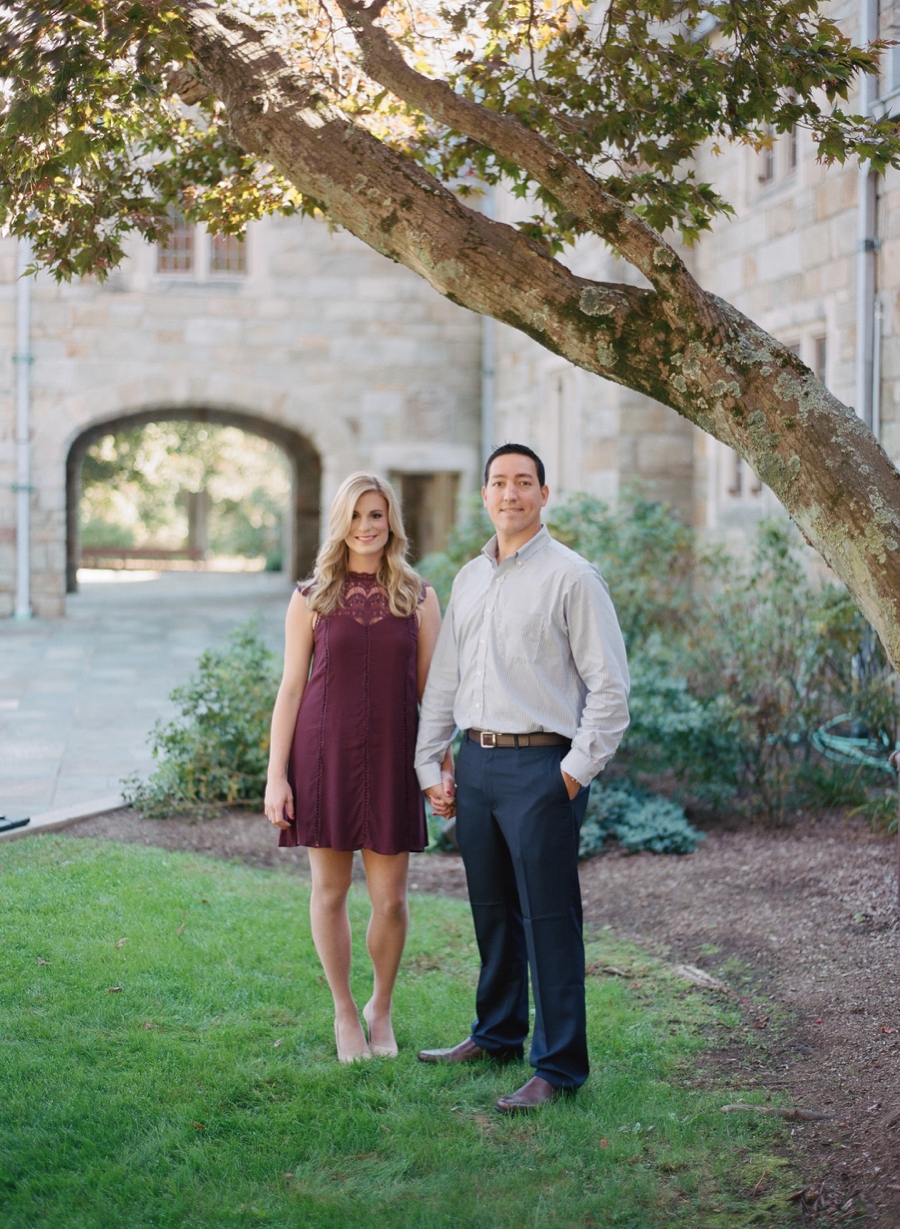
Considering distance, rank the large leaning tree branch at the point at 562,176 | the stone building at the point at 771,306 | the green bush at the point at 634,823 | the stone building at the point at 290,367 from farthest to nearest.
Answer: the stone building at the point at 290,367
the stone building at the point at 771,306
the green bush at the point at 634,823
the large leaning tree branch at the point at 562,176

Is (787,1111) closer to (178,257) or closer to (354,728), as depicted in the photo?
(354,728)

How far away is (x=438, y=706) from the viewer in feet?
11.8

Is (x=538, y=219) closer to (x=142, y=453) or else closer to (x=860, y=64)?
(x=860, y=64)

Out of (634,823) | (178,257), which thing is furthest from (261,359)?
(634,823)

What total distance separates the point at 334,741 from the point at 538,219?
6.62 feet

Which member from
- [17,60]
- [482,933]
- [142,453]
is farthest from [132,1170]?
[142,453]

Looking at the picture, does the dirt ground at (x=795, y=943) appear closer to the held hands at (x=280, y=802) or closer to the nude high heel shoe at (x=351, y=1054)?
the nude high heel shoe at (x=351, y=1054)

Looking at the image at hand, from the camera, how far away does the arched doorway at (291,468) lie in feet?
59.5

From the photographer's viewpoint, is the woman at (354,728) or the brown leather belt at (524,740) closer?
the brown leather belt at (524,740)

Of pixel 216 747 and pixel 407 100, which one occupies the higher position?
pixel 407 100

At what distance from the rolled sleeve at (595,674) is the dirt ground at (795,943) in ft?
3.62

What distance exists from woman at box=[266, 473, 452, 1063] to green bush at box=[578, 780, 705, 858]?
2.52m

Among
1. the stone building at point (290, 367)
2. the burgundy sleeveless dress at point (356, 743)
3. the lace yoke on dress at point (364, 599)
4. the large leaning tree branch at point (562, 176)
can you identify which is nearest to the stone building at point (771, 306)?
the stone building at point (290, 367)

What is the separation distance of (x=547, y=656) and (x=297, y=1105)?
135cm
